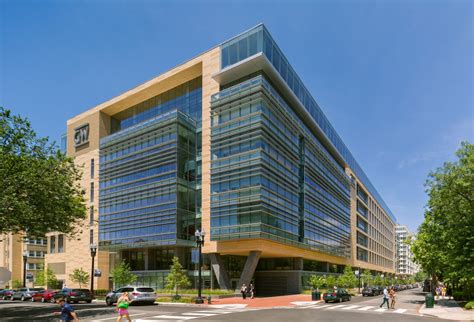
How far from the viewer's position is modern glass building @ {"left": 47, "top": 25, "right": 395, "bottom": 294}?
150 ft

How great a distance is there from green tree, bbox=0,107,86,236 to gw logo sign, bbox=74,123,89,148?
42459mm

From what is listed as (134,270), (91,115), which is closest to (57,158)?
(134,270)

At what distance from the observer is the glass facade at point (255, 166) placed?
44.5 metres

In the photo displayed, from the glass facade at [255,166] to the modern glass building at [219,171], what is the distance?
0.12 meters

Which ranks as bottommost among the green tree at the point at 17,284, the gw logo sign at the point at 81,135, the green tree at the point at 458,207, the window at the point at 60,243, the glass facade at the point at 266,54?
the green tree at the point at 17,284

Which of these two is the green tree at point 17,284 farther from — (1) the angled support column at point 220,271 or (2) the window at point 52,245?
(1) the angled support column at point 220,271

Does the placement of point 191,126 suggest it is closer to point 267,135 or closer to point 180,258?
point 267,135

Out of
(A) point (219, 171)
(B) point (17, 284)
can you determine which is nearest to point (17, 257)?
(B) point (17, 284)

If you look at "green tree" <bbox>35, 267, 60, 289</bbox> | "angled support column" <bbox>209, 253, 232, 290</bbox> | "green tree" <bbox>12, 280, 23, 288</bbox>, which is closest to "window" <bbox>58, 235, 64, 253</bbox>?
"green tree" <bbox>35, 267, 60, 289</bbox>

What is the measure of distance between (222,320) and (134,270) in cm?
3865

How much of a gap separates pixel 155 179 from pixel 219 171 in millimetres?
10850

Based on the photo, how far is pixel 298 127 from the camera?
5591 centimetres

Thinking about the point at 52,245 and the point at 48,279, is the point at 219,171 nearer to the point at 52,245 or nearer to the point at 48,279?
the point at 48,279

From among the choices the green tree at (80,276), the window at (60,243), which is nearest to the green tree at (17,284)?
the window at (60,243)
